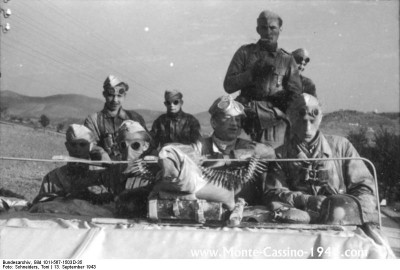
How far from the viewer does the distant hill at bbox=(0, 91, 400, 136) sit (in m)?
9.71

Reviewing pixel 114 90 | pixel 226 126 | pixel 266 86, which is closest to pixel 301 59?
pixel 266 86

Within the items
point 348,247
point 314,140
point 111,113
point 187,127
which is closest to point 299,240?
point 348,247

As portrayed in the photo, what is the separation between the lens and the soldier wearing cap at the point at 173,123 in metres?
4.01

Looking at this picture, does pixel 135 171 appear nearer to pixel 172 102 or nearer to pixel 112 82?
pixel 172 102

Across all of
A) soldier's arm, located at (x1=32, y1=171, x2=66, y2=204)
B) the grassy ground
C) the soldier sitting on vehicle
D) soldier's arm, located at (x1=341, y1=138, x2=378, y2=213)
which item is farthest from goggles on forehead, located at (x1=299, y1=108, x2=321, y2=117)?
the grassy ground

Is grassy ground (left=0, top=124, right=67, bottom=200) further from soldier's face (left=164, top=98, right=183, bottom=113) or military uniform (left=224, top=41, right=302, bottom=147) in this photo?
military uniform (left=224, top=41, right=302, bottom=147)

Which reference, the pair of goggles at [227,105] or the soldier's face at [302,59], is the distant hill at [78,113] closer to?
the soldier's face at [302,59]

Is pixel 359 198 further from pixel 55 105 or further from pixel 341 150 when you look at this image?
pixel 55 105

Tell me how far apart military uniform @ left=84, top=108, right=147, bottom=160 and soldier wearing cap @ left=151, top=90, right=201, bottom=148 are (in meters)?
0.14

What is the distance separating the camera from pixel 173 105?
13.3 ft

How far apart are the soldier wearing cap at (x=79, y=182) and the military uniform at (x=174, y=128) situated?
612 mm

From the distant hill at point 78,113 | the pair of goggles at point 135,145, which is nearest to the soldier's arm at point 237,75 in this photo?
the pair of goggles at point 135,145

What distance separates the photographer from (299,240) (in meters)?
2.48

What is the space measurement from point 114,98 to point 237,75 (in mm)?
937
